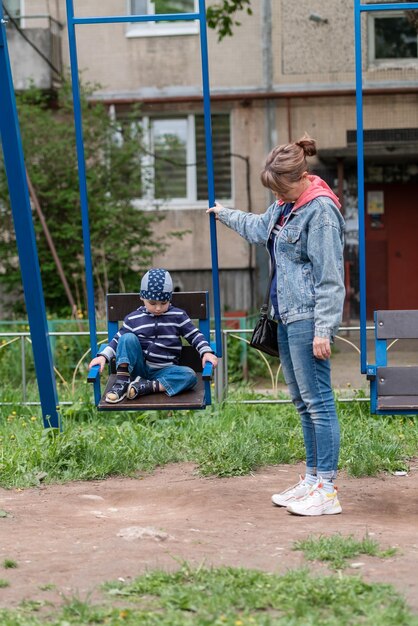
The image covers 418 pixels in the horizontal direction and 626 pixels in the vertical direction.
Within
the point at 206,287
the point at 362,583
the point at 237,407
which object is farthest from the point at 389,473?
the point at 206,287

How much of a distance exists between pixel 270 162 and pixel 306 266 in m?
0.50

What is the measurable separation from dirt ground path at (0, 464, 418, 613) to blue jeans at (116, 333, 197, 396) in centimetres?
56

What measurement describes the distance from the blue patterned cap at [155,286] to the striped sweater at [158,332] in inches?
5.0

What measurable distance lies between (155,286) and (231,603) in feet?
8.14

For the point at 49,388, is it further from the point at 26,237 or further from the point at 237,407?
the point at 237,407

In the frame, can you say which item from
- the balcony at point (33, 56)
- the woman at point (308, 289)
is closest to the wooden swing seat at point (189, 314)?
the woman at point (308, 289)

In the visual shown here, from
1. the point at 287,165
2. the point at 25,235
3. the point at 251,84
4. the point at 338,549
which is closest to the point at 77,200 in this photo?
the point at 251,84

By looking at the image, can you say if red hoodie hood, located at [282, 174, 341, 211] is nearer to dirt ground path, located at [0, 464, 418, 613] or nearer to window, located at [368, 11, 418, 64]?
dirt ground path, located at [0, 464, 418, 613]

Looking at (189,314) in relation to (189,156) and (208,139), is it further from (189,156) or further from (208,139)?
(189,156)

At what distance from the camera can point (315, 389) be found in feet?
15.8

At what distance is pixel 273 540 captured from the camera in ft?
14.5

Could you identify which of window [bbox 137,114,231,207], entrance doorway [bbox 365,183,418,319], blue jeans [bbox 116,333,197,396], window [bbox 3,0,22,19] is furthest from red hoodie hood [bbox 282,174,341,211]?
window [bbox 3,0,22,19]

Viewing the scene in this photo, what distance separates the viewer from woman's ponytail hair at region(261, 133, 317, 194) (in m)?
4.72

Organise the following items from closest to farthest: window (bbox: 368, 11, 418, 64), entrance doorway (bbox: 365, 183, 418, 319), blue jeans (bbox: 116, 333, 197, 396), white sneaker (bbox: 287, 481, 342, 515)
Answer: white sneaker (bbox: 287, 481, 342, 515) → blue jeans (bbox: 116, 333, 197, 396) → window (bbox: 368, 11, 418, 64) → entrance doorway (bbox: 365, 183, 418, 319)
